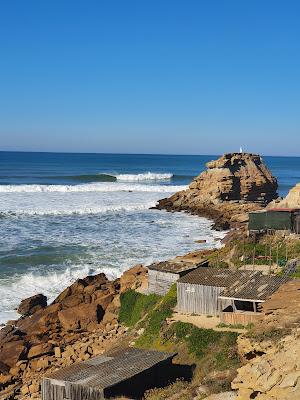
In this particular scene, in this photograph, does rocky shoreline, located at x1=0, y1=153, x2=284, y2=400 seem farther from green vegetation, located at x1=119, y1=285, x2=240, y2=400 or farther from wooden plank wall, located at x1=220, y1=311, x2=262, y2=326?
wooden plank wall, located at x1=220, y1=311, x2=262, y2=326

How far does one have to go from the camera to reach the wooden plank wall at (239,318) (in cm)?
1952

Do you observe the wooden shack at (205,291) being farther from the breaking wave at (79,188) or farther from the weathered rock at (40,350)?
the breaking wave at (79,188)

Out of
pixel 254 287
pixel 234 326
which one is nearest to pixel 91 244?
pixel 254 287

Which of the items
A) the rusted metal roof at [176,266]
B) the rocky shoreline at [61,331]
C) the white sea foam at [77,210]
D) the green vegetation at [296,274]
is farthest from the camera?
the white sea foam at [77,210]

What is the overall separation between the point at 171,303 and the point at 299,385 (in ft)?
41.0

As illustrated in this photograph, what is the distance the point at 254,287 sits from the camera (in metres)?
20.5

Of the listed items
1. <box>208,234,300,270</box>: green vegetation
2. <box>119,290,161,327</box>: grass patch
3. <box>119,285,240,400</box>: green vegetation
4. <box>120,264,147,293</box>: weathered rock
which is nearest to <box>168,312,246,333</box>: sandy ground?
<box>119,285,240,400</box>: green vegetation

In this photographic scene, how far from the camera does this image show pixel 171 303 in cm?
2277

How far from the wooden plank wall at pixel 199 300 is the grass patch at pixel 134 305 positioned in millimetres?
2175

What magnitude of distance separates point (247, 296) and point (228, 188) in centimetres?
4040

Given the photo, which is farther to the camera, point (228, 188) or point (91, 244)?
point (228, 188)

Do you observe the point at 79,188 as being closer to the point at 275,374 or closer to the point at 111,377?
the point at 111,377

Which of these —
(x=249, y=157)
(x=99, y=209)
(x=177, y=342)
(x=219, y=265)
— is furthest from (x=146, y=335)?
(x=249, y=157)

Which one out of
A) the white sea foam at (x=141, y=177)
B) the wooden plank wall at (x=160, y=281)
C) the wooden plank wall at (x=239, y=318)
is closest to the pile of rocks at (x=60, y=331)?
the wooden plank wall at (x=160, y=281)
